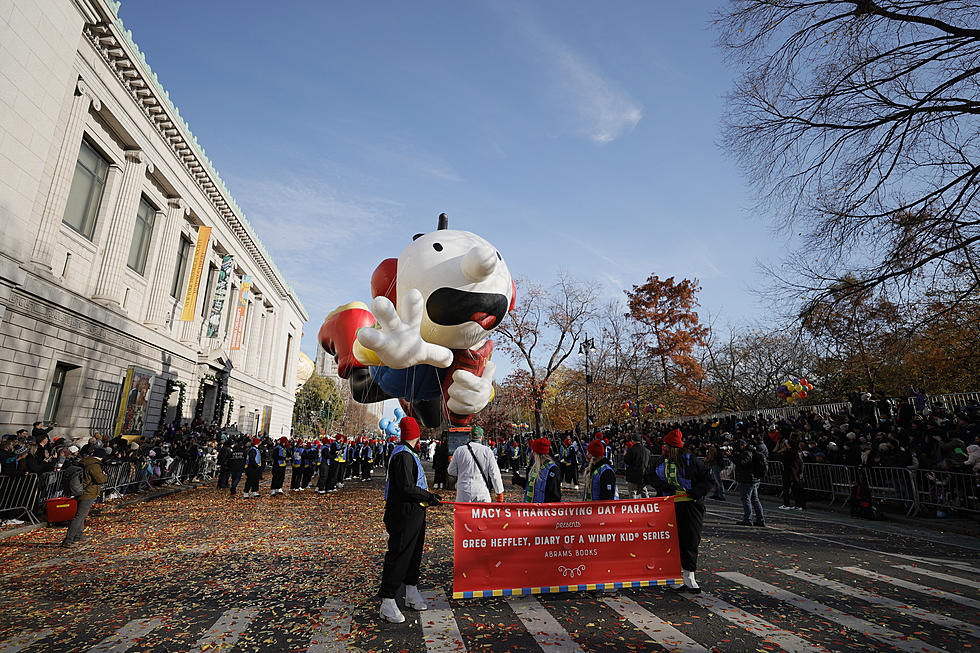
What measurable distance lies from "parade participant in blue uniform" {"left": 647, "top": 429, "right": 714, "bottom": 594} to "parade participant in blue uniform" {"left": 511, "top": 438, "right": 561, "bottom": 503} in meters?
1.38

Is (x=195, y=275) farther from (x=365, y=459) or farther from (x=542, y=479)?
(x=542, y=479)

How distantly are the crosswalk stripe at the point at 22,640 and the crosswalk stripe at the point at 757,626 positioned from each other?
6.30 meters

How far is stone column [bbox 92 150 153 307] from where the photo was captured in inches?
794

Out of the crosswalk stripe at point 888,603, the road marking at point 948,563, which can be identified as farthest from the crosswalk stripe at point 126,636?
the road marking at point 948,563

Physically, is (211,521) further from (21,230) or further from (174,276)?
(174,276)

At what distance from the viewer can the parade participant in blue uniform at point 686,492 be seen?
561 cm

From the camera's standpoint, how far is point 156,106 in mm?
22406

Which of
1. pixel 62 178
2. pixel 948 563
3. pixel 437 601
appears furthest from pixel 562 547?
pixel 62 178

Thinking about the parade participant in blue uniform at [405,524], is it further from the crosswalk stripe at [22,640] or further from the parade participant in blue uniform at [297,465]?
the parade participant in blue uniform at [297,465]

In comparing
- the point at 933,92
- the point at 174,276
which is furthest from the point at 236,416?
the point at 933,92

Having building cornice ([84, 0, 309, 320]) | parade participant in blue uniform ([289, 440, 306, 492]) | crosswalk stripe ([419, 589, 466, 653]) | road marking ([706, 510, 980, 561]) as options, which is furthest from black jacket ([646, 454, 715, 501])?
building cornice ([84, 0, 309, 320])

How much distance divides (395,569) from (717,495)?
48.0 ft

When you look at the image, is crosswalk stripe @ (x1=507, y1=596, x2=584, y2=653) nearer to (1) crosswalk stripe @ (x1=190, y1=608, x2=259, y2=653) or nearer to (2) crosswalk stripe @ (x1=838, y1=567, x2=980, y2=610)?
(1) crosswalk stripe @ (x1=190, y1=608, x2=259, y2=653)

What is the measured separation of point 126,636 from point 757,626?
18.9 ft
